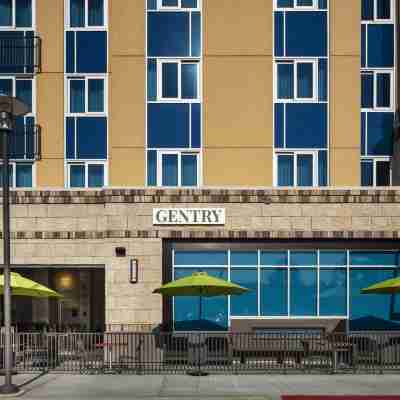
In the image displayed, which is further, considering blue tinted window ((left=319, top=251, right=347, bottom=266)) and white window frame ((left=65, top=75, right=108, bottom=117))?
white window frame ((left=65, top=75, right=108, bottom=117))

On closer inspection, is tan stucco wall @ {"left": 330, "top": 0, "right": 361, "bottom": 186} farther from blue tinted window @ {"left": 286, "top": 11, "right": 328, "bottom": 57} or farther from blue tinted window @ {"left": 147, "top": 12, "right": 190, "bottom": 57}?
blue tinted window @ {"left": 147, "top": 12, "right": 190, "bottom": 57}

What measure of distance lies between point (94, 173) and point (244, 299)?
24.4 feet

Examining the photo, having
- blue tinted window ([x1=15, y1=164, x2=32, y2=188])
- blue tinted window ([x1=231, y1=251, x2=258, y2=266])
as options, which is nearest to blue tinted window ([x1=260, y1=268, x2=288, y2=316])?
blue tinted window ([x1=231, y1=251, x2=258, y2=266])

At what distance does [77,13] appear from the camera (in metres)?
24.2

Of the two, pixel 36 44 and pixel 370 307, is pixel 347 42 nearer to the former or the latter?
pixel 370 307

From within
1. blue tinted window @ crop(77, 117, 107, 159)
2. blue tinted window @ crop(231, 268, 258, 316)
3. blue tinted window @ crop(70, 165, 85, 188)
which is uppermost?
blue tinted window @ crop(77, 117, 107, 159)

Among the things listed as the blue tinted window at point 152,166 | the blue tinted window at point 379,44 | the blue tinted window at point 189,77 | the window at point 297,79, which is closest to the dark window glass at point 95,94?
the blue tinted window at point 152,166

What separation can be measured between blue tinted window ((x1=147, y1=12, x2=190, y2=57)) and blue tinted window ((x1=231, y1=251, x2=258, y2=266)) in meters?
7.86

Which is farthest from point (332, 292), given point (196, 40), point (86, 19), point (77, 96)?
point (86, 19)

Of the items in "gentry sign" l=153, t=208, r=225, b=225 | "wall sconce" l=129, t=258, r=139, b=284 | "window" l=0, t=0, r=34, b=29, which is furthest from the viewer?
"window" l=0, t=0, r=34, b=29

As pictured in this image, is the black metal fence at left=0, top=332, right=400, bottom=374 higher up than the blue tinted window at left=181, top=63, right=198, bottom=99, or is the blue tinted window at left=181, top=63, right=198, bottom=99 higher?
the blue tinted window at left=181, top=63, right=198, bottom=99

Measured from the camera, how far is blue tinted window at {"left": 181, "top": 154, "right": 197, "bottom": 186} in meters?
23.6

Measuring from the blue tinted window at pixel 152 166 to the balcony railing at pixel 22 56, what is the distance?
5381 millimetres

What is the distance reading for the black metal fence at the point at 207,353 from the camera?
1725cm
